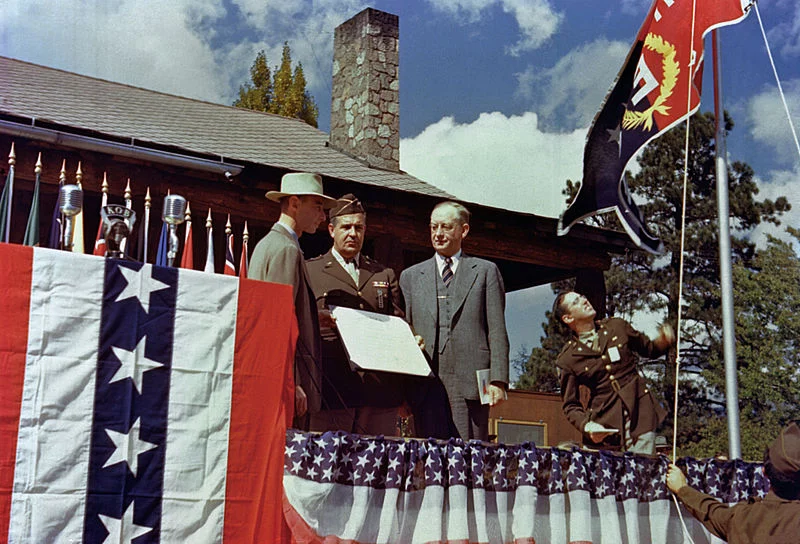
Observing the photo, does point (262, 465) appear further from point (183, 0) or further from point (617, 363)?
point (183, 0)

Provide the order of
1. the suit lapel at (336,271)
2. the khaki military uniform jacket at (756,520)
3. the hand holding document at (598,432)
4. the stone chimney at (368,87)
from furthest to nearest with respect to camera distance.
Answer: the stone chimney at (368,87) → the hand holding document at (598,432) → the suit lapel at (336,271) → the khaki military uniform jacket at (756,520)

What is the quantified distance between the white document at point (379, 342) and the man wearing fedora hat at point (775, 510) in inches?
67.9

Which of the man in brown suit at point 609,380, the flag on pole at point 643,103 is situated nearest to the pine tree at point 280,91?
the flag on pole at point 643,103

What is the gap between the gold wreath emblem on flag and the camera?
7.59m

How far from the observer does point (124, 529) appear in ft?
14.5

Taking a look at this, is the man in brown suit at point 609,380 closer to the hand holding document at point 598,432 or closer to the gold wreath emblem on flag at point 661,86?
the hand holding document at point 598,432

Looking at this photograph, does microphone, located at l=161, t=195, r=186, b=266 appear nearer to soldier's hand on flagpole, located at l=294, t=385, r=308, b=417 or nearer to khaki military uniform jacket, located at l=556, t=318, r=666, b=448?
soldier's hand on flagpole, located at l=294, t=385, r=308, b=417

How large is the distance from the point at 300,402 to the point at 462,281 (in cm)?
148

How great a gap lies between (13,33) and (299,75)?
1191 cm

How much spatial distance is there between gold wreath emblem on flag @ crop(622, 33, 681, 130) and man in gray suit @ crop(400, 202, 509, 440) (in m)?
2.07

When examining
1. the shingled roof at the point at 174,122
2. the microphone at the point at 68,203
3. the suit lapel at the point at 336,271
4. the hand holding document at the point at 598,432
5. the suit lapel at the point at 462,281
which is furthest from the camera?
the shingled roof at the point at 174,122

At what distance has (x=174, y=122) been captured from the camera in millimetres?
11250

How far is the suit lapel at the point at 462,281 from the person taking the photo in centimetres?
622

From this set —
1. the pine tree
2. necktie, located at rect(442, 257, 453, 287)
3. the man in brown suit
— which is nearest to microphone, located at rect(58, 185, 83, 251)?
necktie, located at rect(442, 257, 453, 287)
